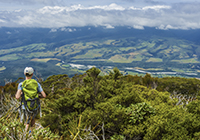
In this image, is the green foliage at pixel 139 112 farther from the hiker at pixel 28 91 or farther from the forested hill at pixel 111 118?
the hiker at pixel 28 91

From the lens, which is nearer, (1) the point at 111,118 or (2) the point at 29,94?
(2) the point at 29,94

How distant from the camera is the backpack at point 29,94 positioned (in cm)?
475

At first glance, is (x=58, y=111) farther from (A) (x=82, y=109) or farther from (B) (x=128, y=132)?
(B) (x=128, y=132)

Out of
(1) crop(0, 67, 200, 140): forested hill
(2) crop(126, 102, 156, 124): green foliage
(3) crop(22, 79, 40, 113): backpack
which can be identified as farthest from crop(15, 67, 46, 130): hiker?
(2) crop(126, 102, 156, 124): green foliage

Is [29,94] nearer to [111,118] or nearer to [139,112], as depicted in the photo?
[111,118]

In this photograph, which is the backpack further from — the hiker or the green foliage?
the green foliage

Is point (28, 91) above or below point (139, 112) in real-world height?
above

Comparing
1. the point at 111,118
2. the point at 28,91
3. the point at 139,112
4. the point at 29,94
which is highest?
the point at 28,91

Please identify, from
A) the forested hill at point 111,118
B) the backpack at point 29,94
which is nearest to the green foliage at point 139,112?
the forested hill at point 111,118

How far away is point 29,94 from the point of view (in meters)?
4.76

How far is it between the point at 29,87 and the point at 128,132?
175 inches

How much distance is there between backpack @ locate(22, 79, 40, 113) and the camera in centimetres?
475

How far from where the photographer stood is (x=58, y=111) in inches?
343

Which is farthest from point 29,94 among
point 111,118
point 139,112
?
point 139,112
